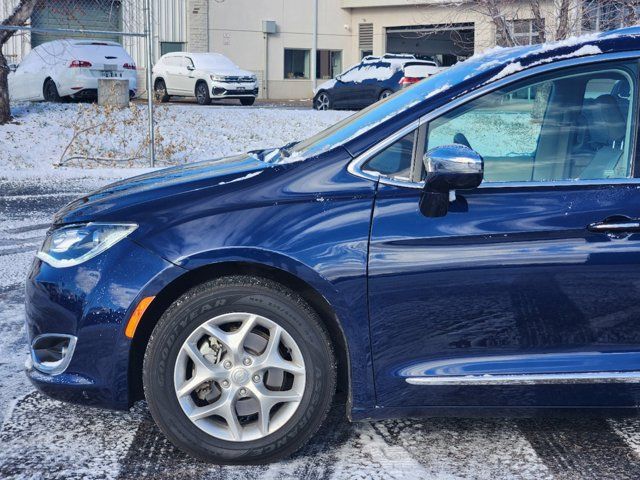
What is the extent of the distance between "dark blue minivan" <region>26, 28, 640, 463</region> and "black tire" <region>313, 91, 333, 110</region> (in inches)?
991

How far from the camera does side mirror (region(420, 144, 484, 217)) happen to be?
146 inches

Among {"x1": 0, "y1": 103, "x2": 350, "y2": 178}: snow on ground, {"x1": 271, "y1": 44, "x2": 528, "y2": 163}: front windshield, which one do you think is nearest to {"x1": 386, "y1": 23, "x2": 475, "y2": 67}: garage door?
{"x1": 0, "y1": 103, "x2": 350, "y2": 178}: snow on ground

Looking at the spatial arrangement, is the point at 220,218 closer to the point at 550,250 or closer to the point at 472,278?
the point at 472,278

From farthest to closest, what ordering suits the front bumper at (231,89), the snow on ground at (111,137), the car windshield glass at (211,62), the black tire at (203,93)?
the car windshield glass at (211,62) → the black tire at (203,93) → the front bumper at (231,89) → the snow on ground at (111,137)

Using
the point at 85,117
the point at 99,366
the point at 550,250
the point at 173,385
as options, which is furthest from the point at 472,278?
the point at 85,117

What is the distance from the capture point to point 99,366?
3922 mm

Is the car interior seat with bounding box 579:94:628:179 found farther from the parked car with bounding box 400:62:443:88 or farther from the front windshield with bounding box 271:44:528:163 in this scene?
the parked car with bounding box 400:62:443:88

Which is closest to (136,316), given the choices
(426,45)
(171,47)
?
(171,47)

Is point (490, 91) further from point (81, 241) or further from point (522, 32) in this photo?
point (522, 32)

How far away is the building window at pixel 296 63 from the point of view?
42062 millimetres

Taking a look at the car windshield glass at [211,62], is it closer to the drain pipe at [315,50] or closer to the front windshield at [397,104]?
the drain pipe at [315,50]

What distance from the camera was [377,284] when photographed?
3787 mm

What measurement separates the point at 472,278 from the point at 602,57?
1.06m

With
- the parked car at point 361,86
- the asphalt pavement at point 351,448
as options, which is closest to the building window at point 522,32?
the parked car at point 361,86
